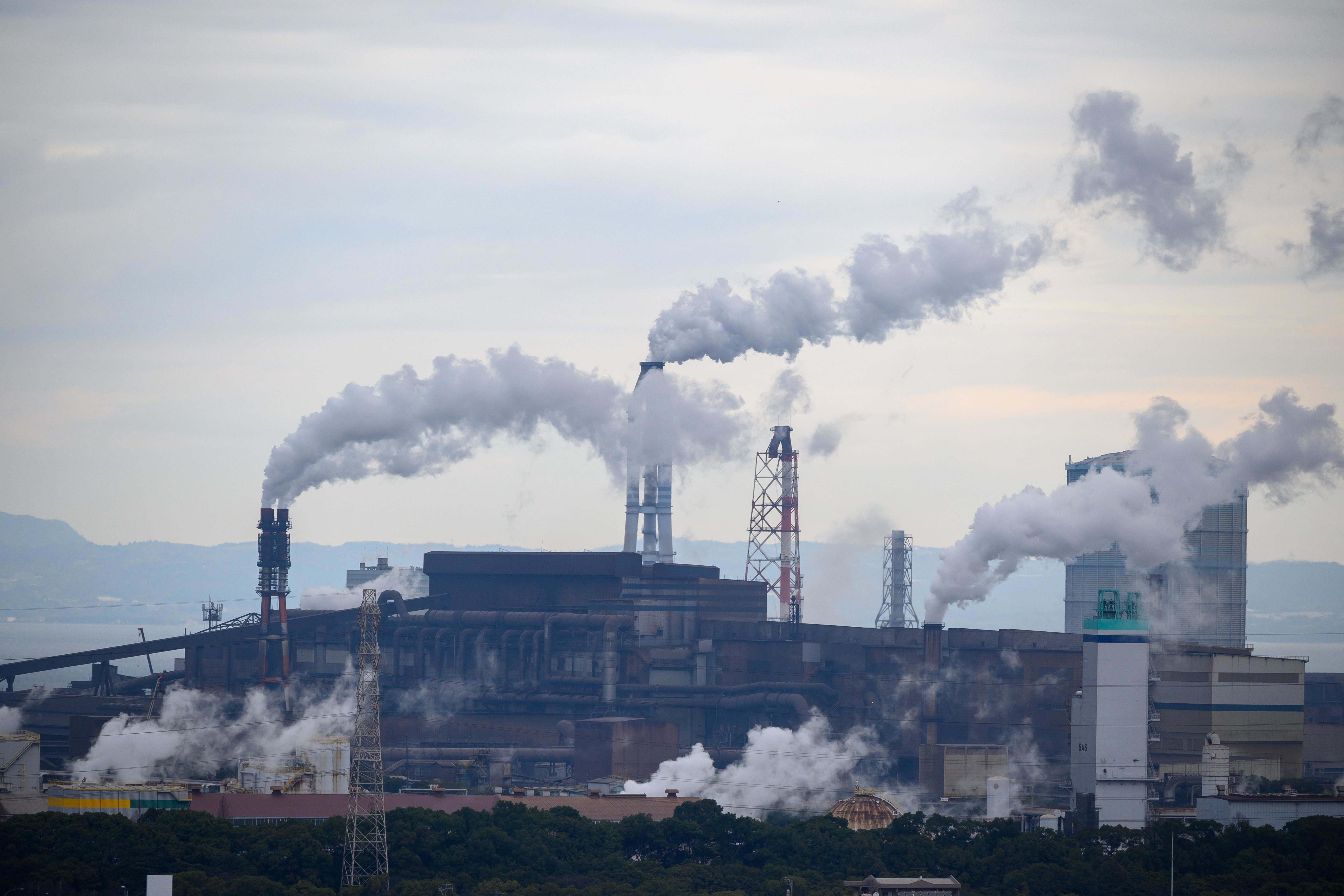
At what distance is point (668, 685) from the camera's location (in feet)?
403

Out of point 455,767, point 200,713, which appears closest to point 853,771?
point 455,767

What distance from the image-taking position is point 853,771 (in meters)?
112

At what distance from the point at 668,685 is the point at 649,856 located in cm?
4163

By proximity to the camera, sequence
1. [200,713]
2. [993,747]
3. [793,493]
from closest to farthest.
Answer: [993,747] < [200,713] < [793,493]

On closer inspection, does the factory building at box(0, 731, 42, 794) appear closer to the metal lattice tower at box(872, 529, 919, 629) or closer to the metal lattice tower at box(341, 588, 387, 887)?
the metal lattice tower at box(341, 588, 387, 887)

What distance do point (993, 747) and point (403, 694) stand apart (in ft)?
144

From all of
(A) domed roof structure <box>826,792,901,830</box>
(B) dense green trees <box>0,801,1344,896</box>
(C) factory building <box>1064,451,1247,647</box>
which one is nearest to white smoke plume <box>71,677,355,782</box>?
(B) dense green trees <box>0,801,1344,896</box>

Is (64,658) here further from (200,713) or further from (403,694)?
(403,694)

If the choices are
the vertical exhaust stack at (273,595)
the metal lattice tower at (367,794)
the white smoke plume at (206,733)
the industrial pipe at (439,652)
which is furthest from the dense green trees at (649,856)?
the industrial pipe at (439,652)

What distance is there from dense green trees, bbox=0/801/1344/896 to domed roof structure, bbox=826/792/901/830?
3442mm

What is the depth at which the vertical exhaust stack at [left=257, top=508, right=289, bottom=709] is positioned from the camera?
4803 inches

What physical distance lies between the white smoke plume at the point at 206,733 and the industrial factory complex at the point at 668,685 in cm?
151

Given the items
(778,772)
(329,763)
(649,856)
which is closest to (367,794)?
(649,856)

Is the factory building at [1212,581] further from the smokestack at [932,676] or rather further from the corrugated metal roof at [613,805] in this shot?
the corrugated metal roof at [613,805]
